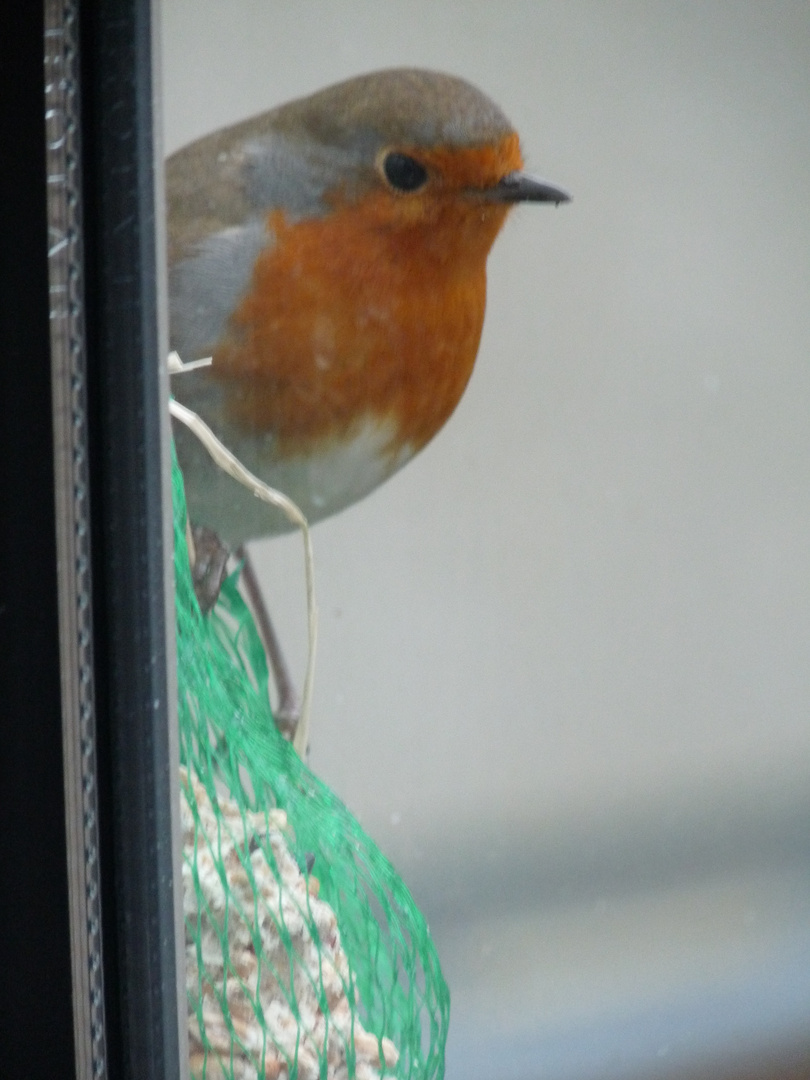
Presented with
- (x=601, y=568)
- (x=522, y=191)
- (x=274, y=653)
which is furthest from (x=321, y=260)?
(x=601, y=568)

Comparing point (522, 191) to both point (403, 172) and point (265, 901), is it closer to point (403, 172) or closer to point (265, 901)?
point (403, 172)

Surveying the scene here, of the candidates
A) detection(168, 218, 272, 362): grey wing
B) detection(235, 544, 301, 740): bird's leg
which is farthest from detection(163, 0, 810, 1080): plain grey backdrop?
detection(168, 218, 272, 362): grey wing

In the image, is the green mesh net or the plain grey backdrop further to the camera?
the plain grey backdrop

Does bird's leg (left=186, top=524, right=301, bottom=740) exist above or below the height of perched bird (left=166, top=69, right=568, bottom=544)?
below

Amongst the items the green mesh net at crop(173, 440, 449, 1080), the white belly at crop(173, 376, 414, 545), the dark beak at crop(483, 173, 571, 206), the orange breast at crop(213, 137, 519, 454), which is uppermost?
the dark beak at crop(483, 173, 571, 206)

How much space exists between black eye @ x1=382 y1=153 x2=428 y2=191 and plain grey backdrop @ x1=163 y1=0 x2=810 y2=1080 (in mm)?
109

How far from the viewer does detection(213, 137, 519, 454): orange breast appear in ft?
1.88

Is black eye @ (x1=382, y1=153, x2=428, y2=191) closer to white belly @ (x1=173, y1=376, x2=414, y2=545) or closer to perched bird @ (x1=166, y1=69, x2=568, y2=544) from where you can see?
perched bird @ (x1=166, y1=69, x2=568, y2=544)

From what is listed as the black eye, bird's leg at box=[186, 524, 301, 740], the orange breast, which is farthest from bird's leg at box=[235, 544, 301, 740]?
the black eye

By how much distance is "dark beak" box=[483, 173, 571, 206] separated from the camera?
576 mm

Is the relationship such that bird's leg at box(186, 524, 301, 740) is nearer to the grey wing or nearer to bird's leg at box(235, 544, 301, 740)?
bird's leg at box(235, 544, 301, 740)

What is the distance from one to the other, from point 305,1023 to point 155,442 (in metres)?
0.30

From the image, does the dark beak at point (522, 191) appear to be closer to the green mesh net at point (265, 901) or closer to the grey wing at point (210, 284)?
the grey wing at point (210, 284)

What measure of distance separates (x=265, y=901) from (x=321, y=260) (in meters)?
0.35
